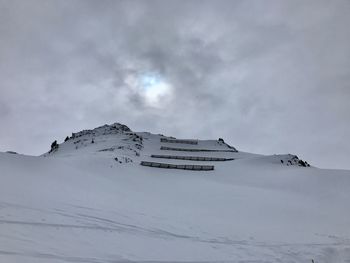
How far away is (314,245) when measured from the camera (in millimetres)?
10773

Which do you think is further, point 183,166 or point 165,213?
point 183,166

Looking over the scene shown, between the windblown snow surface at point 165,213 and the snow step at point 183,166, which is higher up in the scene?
the snow step at point 183,166

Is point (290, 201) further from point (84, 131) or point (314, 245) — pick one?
point (84, 131)

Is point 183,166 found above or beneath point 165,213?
above

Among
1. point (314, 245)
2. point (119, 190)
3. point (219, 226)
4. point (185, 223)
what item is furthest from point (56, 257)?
point (119, 190)

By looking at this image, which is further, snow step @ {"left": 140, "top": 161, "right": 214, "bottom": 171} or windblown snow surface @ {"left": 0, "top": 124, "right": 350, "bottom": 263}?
snow step @ {"left": 140, "top": 161, "right": 214, "bottom": 171}

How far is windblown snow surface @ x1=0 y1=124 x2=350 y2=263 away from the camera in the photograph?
7.92 meters

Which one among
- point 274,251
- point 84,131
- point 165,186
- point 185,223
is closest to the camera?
point 274,251

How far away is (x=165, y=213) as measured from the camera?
1262 centimetres

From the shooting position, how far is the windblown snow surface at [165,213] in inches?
312

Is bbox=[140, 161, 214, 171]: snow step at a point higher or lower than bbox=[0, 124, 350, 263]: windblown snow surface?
higher

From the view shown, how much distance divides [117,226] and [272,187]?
13.2 m

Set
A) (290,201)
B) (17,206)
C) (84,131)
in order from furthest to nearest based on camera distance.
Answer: (84,131) → (290,201) → (17,206)

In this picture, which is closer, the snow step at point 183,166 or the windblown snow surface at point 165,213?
the windblown snow surface at point 165,213
